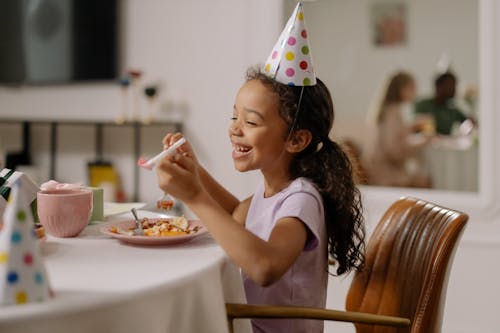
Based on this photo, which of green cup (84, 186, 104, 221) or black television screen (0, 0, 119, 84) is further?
black television screen (0, 0, 119, 84)

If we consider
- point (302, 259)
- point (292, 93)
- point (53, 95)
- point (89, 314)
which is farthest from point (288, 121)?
point (53, 95)

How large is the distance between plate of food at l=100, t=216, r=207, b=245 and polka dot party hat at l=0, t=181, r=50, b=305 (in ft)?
1.11

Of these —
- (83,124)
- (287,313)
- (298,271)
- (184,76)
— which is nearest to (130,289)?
(287,313)

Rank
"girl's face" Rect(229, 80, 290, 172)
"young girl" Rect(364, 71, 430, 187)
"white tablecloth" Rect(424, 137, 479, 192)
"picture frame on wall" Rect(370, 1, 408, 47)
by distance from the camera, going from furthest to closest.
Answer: "picture frame on wall" Rect(370, 1, 408, 47)
"young girl" Rect(364, 71, 430, 187)
"white tablecloth" Rect(424, 137, 479, 192)
"girl's face" Rect(229, 80, 290, 172)

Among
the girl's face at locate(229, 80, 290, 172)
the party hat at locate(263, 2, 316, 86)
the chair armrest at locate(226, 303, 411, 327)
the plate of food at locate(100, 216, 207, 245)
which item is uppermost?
the party hat at locate(263, 2, 316, 86)

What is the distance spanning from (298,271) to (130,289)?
508mm

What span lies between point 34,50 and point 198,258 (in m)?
3.24

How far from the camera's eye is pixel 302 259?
133cm

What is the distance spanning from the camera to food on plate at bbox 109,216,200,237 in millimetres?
1245

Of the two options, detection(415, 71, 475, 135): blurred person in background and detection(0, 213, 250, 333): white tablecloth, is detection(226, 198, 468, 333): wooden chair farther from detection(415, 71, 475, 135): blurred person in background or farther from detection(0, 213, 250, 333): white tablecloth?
detection(415, 71, 475, 135): blurred person in background

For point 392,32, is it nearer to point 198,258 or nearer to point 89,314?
point 198,258

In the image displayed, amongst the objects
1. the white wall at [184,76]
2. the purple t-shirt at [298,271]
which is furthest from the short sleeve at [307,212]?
the white wall at [184,76]

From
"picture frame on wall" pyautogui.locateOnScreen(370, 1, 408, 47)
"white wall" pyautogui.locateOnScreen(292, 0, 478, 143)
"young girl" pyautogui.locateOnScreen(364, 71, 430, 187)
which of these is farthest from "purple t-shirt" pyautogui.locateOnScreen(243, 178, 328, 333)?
"picture frame on wall" pyautogui.locateOnScreen(370, 1, 408, 47)

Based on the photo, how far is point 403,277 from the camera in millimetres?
1396
